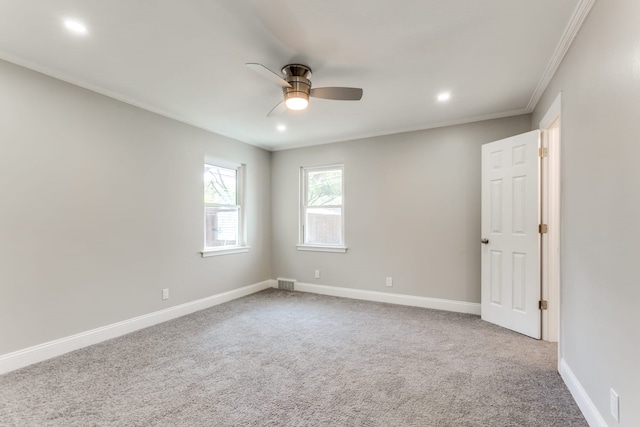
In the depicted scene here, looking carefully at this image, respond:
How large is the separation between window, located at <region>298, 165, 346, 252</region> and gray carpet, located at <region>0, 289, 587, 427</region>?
5.63 feet

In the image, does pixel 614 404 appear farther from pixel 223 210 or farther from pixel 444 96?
pixel 223 210

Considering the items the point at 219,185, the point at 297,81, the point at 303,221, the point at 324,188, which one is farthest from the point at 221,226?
the point at 297,81

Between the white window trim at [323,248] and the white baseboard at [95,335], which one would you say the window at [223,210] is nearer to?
the white baseboard at [95,335]

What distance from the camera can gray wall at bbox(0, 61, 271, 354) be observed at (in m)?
2.48

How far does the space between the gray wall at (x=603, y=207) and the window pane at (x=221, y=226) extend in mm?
3999

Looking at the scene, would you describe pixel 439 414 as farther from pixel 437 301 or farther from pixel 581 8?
pixel 581 8

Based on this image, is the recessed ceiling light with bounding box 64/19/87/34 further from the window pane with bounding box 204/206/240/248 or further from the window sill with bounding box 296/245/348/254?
the window sill with bounding box 296/245/348/254

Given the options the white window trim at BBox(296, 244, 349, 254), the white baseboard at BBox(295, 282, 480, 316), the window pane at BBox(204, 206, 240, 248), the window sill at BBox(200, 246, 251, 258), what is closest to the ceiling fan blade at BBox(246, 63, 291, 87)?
the window pane at BBox(204, 206, 240, 248)

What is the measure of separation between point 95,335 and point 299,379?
2.13 metres

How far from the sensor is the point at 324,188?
5043 mm

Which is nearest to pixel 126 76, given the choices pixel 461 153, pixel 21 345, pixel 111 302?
pixel 111 302

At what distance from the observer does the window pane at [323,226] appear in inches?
193

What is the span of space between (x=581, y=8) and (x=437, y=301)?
130 inches

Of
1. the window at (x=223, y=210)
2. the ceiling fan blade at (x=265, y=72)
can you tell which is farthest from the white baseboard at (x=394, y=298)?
the ceiling fan blade at (x=265, y=72)
